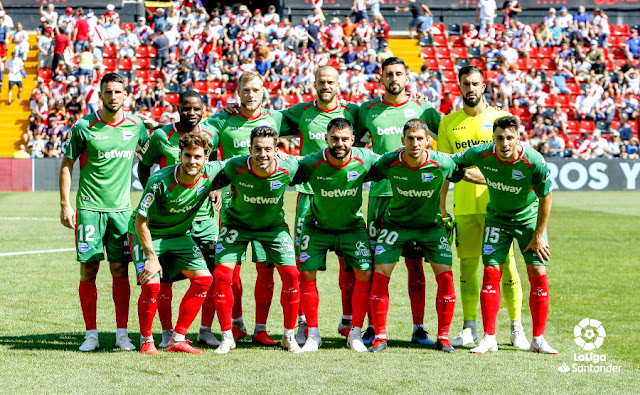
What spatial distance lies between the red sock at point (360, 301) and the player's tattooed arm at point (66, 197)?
104 inches

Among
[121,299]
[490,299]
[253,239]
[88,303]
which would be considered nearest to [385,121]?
[253,239]

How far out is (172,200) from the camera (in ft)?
25.3

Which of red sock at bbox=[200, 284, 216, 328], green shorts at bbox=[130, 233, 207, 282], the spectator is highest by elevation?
the spectator

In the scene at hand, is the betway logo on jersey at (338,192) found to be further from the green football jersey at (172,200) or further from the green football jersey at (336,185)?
the green football jersey at (172,200)

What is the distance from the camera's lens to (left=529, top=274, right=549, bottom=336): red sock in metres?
7.78

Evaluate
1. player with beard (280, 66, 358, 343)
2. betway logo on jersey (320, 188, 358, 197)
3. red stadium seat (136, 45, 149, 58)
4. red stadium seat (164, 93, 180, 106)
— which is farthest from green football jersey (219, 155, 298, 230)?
red stadium seat (136, 45, 149, 58)

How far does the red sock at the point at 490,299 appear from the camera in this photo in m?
7.79

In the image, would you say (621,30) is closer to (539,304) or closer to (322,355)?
(539,304)

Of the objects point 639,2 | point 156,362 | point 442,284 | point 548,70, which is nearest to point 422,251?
point 442,284

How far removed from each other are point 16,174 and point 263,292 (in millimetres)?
21496

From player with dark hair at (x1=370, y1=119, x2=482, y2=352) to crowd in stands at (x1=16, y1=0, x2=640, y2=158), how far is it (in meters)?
19.8

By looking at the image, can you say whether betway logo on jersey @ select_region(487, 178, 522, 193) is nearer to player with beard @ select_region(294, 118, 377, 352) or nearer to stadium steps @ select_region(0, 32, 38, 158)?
player with beard @ select_region(294, 118, 377, 352)

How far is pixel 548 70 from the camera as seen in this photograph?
31938 mm

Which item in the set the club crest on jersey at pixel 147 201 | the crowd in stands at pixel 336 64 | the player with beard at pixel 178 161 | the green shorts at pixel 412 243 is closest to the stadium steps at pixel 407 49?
the crowd in stands at pixel 336 64
